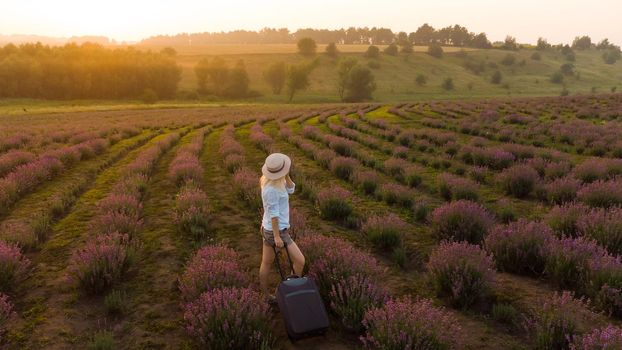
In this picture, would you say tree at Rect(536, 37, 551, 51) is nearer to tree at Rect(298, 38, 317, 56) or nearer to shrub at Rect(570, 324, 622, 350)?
tree at Rect(298, 38, 317, 56)

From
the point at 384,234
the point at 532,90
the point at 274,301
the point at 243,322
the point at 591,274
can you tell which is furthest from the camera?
the point at 532,90

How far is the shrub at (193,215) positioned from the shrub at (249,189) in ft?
3.40

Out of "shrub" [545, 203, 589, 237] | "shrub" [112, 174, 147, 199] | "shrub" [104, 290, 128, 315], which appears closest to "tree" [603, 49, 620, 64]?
"shrub" [545, 203, 589, 237]

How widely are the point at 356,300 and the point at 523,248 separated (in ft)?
9.39

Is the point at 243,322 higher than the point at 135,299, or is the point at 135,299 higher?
the point at 243,322

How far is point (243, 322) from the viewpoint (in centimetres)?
404

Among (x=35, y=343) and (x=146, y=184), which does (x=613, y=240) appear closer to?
(x=35, y=343)

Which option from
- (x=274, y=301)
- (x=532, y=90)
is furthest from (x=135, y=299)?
(x=532, y=90)

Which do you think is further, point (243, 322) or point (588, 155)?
point (588, 155)

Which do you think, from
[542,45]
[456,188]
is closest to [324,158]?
[456,188]

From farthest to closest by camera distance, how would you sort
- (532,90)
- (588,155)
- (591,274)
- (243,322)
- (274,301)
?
(532,90) < (588,155) < (274,301) < (591,274) < (243,322)

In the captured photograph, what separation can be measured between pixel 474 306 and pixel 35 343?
4.90 metres

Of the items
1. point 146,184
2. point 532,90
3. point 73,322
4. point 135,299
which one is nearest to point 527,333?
point 135,299

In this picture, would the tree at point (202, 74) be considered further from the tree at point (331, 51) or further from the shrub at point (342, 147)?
the shrub at point (342, 147)
